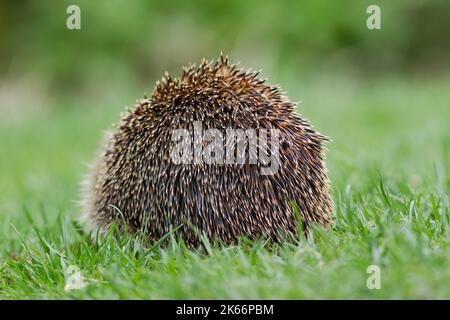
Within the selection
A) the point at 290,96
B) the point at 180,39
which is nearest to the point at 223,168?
the point at 290,96

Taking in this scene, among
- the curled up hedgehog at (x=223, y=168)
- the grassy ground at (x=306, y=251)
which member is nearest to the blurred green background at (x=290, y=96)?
the grassy ground at (x=306, y=251)

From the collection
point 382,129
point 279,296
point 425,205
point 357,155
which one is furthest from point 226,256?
point 382,129

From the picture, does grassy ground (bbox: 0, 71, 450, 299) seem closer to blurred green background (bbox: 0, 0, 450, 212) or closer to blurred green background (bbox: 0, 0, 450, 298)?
blurred green background (bbox: 0, 0, 450, 298)

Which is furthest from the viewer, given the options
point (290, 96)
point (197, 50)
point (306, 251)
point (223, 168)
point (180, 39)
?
point (197, 50)

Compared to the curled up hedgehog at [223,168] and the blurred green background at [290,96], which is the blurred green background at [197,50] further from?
the curled up hedgehog at [223,168]

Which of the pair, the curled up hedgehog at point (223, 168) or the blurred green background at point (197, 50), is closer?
the curled up hedgehog at point (223, 168)

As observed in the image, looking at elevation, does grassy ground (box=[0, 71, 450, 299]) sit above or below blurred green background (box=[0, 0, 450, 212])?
below

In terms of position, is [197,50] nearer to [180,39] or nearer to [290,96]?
[180,39]

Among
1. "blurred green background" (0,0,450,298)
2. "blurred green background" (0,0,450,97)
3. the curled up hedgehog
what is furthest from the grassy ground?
"blurred green background" (0,0,450,97)
